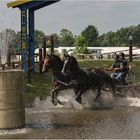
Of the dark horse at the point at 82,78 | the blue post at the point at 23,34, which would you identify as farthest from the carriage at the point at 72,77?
the blue post at the point at 23,34

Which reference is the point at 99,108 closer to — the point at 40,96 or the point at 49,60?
the point at 49,60

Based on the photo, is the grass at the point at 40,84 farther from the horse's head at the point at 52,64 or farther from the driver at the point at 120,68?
the horse's head at the point at 52,64

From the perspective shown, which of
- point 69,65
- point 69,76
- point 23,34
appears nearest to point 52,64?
point 69,65

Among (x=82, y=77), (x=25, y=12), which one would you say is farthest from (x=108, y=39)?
(x=82, y=77)

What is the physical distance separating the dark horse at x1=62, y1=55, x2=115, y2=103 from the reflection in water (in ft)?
2.49

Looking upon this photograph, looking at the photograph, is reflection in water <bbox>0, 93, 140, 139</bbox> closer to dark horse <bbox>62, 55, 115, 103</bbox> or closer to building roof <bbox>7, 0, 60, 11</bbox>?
dark horse <bbox>62, 55, 115, 103</bbox>

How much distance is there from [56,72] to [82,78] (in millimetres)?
923

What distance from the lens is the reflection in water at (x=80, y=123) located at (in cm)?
1100

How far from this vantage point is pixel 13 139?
34.7 feet

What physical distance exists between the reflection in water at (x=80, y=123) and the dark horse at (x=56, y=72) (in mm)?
550

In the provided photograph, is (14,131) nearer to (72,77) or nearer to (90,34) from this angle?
(72,77)

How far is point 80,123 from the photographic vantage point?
1280 cm

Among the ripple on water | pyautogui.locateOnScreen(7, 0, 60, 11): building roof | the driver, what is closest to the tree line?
pyautogui.locateOnScreen(7, 0, 60, 11): building roof

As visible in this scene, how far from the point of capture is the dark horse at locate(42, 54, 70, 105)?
53.7 ft
